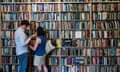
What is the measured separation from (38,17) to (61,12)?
0.56 m

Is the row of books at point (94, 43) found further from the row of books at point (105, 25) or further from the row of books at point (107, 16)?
the row of books at point (107, 16)

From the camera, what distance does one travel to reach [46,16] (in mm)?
7355

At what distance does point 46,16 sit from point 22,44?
988 mm

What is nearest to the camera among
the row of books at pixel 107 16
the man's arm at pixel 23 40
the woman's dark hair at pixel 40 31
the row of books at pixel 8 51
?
the man's arm at pixel 23 40

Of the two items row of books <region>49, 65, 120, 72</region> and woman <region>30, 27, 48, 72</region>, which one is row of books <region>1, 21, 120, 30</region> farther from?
row of books <region>49, 65, 120, 72</region>

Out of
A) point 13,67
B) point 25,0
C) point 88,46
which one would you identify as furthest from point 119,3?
point 13,67

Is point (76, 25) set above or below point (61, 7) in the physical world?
below

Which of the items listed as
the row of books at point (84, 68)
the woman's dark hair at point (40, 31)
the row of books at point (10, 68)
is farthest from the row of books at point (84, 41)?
the row of books at point (10, 68)

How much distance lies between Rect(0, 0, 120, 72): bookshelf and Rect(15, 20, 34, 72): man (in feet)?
1.29

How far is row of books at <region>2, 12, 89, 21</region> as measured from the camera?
733 cm

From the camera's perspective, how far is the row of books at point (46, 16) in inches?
289

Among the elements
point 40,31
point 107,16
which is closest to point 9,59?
point 40,31

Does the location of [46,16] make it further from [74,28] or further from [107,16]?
[107,16]

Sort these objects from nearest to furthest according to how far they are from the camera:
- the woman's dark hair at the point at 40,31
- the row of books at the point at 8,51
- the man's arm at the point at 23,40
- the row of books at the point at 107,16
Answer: the man's arm at the point at 23,40, the woman's dark hair at the point at 40,31, the row of books at the point at 107,16, the row of books at the point at 8,51
